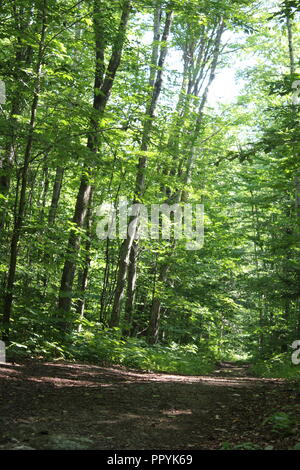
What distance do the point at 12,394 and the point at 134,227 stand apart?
24.6 feet

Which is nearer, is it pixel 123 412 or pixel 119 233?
pixel 123 412

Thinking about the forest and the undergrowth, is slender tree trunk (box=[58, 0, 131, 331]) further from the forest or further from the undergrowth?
the undergrowth

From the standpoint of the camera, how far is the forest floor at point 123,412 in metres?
3.78

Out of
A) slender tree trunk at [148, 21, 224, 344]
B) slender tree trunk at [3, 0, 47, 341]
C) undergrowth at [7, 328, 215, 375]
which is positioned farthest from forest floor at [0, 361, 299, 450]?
slender tree trunk at [148, 21, 224, 344]

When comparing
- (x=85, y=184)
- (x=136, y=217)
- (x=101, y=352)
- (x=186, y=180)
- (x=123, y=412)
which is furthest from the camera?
(x=186, y=180)

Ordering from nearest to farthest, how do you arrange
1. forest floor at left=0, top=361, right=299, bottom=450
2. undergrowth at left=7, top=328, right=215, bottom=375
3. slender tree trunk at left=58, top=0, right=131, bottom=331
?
forest floor at left=0, top=361, right=299, bottom=450
undergrowth at left=7, top=328, right=215, bottom=375
slender tree trunk at left=58, top=0, right=131, bottom=331

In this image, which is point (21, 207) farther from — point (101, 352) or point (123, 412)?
point (101, 352)

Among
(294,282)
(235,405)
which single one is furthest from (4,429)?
(294,282)

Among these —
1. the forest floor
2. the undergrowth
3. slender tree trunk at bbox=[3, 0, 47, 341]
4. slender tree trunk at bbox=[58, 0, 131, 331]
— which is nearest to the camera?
the forest floor

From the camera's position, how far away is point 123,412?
502 centimetres

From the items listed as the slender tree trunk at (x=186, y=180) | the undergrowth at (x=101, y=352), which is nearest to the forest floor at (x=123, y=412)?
the undergrowth at (x=101, y=352)

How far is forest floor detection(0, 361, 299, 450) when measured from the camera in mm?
3777

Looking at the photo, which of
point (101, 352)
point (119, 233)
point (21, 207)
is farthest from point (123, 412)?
point (119, 233)
